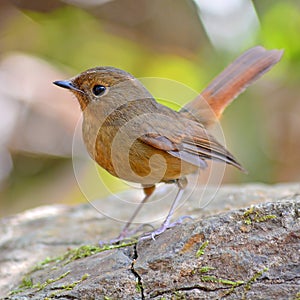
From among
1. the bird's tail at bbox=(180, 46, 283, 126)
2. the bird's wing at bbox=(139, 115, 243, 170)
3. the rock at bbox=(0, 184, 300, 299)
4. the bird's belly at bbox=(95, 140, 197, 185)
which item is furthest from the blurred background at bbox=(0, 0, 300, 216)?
the rock at bbox=(0, 184, 300, 299)

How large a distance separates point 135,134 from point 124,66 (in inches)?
127

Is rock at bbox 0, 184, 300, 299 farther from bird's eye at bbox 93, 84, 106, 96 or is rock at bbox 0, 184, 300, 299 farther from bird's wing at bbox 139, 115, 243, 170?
bird's eye at bbox 93, 84, 106, 96

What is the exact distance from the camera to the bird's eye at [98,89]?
3430mm

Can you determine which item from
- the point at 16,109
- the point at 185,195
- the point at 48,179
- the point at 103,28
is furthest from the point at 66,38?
the point at 185,195

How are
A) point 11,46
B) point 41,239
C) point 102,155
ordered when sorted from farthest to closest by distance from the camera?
Answer: 1. point 11,46
2. point 41,239
3. point 102,155

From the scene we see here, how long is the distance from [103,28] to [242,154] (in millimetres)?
2295

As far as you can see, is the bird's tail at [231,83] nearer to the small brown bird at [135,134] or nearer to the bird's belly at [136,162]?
the small brown bird at [135,134]

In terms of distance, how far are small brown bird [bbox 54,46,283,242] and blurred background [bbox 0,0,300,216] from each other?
2.30 meters

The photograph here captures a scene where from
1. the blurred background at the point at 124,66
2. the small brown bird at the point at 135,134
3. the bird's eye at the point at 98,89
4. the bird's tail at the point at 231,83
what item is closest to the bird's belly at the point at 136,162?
the small brown bird at the point at 135,134

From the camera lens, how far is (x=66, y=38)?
6.65 m

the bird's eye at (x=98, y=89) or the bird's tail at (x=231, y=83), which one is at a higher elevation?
the bird's eye at (x=98, y=89)

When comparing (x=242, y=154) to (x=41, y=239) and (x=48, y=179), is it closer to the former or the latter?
(x=48, y=179)

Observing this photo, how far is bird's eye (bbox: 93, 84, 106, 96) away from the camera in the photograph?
11.3 ft

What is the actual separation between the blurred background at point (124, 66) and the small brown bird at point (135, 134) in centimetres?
230
